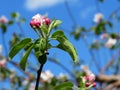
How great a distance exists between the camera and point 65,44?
129 cm

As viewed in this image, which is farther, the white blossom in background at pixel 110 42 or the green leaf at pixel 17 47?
the white blossom in background at pixel 110 42

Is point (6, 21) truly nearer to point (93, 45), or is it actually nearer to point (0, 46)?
point (0, 46)

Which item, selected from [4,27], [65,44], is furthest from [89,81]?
[4,27]

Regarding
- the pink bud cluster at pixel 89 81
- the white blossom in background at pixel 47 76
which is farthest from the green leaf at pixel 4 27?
the pink bud cluster at pixel 89 81

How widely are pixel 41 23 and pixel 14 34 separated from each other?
17.5 ft

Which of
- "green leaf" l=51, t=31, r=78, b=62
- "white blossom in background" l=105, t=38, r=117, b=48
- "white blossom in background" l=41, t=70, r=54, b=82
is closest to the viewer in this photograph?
"green leaf" l=51, t=31, r=78, b=62

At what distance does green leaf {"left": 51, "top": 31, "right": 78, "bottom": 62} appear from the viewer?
50.1 inches

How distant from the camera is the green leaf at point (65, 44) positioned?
50.1 inches

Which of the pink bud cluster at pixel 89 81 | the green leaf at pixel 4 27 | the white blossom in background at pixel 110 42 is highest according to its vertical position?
the green leaf at pixel 4 27

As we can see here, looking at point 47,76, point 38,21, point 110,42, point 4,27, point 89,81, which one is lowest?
point 89,81

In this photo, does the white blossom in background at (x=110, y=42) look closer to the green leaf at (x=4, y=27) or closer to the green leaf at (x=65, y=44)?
the green leaf at (x=4, y=27)

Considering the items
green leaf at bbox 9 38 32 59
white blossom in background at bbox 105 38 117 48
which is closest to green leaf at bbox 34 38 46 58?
green leaf at bbox 9 38 32 59

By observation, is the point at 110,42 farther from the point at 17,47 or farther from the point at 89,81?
the point at 17,47

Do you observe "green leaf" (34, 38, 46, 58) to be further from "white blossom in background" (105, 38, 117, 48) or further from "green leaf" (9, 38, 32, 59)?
"white blossom in background" (105, 38, 117, 48)
